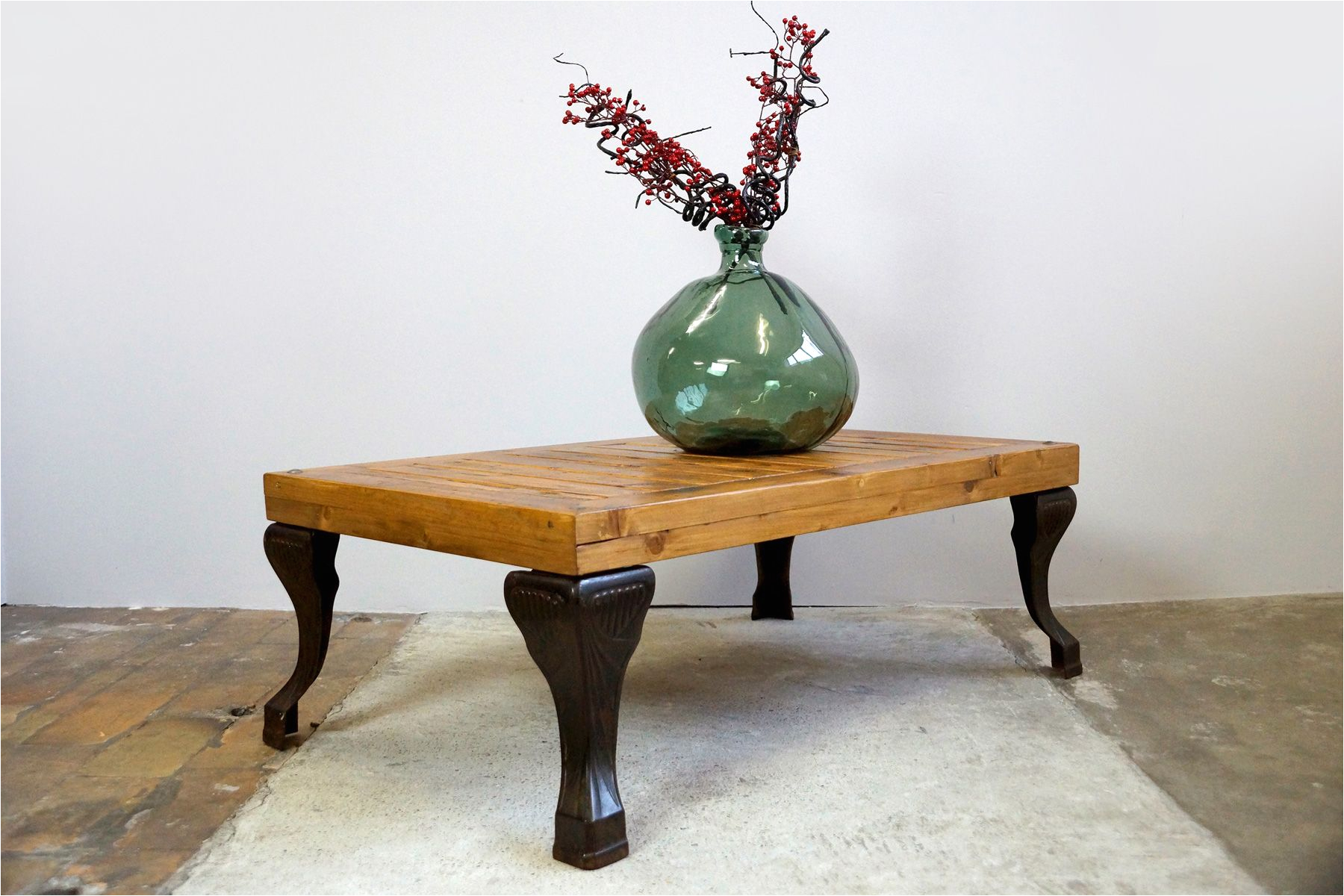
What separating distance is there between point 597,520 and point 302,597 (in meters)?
0.64

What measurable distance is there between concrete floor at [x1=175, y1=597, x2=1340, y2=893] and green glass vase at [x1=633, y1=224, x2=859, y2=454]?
45 centimetres

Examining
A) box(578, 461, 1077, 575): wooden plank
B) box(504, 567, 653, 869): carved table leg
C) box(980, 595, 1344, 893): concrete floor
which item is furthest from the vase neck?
box(980, 595, 1344, 893): concrete floor

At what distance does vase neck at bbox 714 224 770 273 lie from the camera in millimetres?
1787

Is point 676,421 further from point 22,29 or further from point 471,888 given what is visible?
point 22,29

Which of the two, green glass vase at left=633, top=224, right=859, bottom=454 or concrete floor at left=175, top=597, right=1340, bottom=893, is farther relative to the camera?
green glass vase at left=633, top=224, right=859, bottom=454

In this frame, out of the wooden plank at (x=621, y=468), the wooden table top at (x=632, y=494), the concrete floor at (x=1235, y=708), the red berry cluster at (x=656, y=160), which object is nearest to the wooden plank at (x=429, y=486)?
the wooden table top at (x=632, y=494)

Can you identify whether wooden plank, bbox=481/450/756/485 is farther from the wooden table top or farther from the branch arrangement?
the branch arrangement

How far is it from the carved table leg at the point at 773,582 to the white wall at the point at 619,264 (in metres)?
0.16

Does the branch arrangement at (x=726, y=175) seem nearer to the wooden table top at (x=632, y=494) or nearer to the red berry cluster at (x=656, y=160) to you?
the red berry cluster at (x=656, y=160)

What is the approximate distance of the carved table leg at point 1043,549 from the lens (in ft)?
6.30

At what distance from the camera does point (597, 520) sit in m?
1.20

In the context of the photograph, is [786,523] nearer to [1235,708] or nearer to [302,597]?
[302,597]

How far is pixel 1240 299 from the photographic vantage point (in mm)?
2508

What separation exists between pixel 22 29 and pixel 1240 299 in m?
2.80
